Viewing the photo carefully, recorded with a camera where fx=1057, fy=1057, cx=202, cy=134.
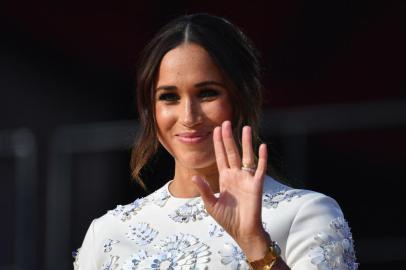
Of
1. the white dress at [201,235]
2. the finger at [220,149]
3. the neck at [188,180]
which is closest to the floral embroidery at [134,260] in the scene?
the white dress at [201,235]

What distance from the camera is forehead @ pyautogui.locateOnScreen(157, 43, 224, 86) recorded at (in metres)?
2.94

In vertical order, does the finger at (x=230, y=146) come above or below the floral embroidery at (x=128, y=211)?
above

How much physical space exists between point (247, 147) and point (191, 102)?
374mm

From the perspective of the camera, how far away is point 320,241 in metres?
2.74

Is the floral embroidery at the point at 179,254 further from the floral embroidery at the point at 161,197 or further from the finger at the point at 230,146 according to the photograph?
the finger at the point at 230,146

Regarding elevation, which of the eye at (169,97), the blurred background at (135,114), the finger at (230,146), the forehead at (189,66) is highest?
the forehead at (189,66)

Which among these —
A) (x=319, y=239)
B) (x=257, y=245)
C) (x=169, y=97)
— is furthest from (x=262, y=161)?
(x=169, y=97)

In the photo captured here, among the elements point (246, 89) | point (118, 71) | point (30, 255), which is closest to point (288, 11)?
point (118, 71)

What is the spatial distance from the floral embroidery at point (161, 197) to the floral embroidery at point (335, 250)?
1.98 ft

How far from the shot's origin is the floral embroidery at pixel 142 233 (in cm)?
306

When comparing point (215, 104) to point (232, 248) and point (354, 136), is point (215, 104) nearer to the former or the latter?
point (232, 248)

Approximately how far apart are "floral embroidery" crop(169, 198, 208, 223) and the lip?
0.73 feet

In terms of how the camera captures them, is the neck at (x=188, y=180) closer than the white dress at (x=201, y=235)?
No

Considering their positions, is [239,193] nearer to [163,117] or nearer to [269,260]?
[269,260]
